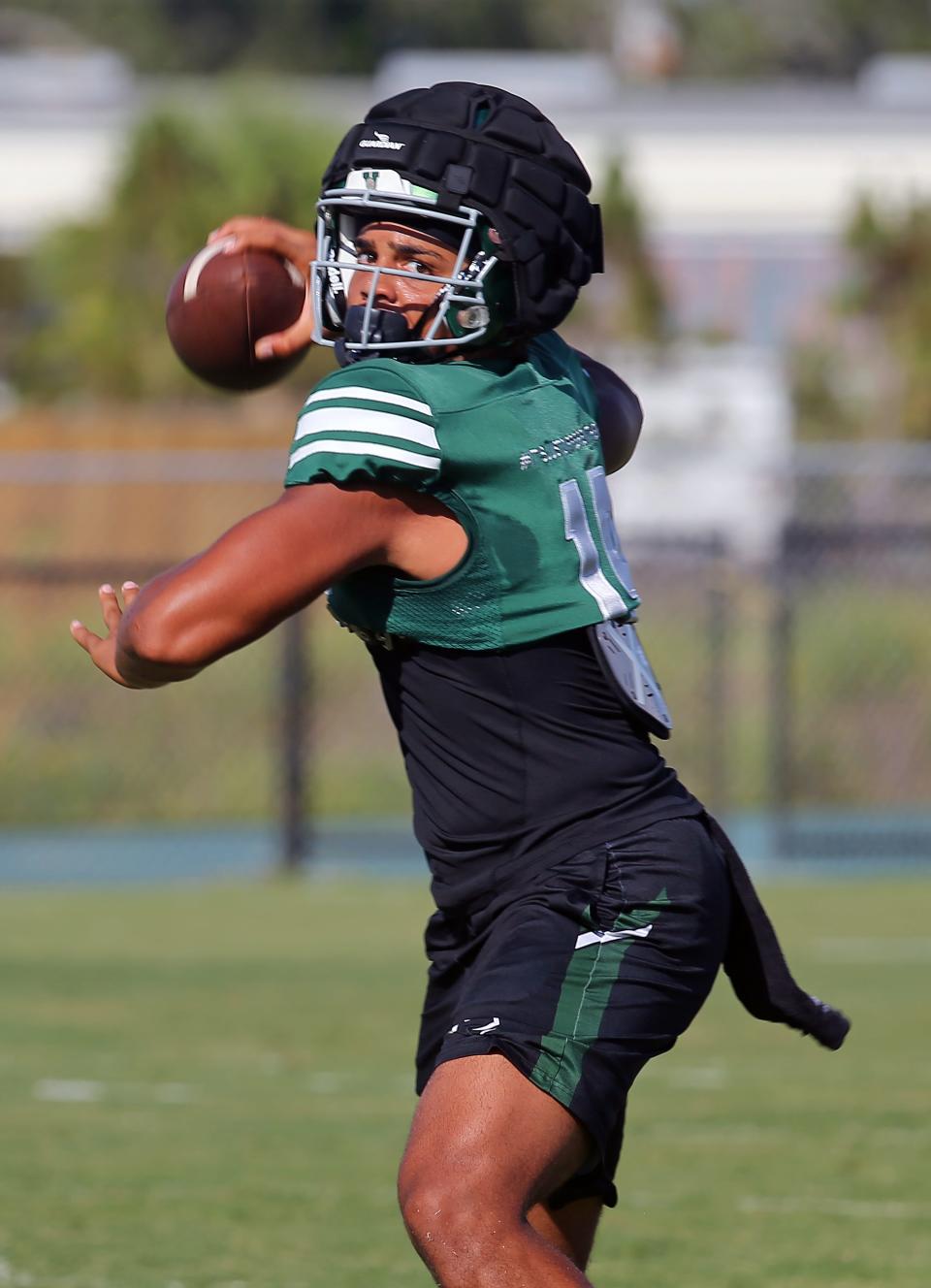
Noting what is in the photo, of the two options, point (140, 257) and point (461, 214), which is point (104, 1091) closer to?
point (461, 214)

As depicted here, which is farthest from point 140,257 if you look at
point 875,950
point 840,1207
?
point 840,1207

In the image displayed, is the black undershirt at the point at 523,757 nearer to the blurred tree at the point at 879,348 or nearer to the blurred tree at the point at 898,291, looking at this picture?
the blurred tree at the point at 879,348

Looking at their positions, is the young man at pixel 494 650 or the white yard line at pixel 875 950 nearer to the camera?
the young man at pixel 494 650

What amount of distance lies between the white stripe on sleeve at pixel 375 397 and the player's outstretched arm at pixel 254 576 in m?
0.12

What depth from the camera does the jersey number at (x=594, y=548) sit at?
10.6 feet

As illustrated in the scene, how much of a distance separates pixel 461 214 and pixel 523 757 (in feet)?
2.51

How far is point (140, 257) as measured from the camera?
795 inches

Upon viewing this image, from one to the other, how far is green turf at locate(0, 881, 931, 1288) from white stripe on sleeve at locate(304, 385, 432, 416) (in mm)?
2262

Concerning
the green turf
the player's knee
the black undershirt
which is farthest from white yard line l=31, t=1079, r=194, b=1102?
the player's knee

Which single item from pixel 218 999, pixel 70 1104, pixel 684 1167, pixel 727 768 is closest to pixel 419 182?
pixel 684 1167

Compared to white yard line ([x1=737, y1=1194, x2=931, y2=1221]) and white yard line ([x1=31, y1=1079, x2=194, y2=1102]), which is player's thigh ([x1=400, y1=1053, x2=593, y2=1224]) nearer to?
white yard line ([x1=737, y1=1194, x2=931, y2=1221])

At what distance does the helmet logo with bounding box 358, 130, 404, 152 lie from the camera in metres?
3.29

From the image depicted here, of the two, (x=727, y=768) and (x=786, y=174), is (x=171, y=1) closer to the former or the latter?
(x=786, y=174)

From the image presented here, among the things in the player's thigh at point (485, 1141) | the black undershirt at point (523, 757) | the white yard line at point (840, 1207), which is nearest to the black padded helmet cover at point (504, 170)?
A: the black undershirt at point (523, 757)
